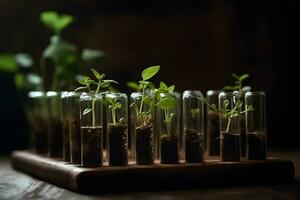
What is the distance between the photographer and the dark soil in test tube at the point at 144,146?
1965 millimetres

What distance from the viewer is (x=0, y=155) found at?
3.22m

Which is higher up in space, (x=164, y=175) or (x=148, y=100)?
(x=148, y=100)

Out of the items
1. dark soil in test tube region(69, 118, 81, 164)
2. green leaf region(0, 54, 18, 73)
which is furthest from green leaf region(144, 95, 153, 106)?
green leaf region(0, 54, 18, 73)

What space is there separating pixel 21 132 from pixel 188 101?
1418 millimetres

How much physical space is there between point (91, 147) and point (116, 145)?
0.26 ft

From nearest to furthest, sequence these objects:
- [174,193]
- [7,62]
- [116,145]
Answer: [174,193]
[116,145]
[7,62]

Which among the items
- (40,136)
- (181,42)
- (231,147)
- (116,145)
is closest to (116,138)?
(116,145)

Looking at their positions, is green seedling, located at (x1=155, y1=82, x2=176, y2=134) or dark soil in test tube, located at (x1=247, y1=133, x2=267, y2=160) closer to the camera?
green seedling, located at (x1=155, y1=82, x2=176, y2=134)

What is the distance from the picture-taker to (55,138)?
2.40 meters

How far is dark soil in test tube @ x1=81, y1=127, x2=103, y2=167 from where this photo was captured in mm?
1921

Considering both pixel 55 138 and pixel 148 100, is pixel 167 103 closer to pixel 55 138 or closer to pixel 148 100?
pixel 148 100

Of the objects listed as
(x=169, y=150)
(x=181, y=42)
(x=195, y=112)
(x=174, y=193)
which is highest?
(x=181, y=42)

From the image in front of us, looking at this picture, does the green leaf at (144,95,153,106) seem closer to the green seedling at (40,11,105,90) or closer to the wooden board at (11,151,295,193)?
the wooden board at (11,151,295,193)

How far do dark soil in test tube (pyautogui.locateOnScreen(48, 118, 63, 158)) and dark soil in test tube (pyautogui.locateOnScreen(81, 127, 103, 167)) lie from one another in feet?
1.38
